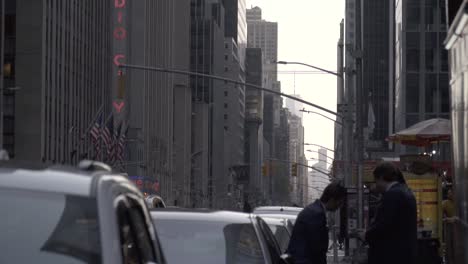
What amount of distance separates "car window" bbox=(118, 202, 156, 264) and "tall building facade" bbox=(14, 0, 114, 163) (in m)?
56.6

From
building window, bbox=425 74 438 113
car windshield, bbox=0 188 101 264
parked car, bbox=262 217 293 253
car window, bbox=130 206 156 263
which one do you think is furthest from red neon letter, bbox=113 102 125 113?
car windshield, bbox=0 188 101 264

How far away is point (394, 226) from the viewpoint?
36.1ft

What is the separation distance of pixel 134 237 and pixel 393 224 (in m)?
5.32

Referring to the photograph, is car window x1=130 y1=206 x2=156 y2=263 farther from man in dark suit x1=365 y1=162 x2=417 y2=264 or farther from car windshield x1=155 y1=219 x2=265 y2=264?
man in dark suit x1=365 y1=162 x2=417 y2=264

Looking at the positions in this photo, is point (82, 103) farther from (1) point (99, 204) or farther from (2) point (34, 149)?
(1) point (99, 204)

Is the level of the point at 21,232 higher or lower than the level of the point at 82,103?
lower

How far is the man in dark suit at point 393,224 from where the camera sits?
1095cm

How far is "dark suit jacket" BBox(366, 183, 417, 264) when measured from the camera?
10938 mm

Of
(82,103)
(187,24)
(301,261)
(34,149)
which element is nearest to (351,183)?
(301,261)

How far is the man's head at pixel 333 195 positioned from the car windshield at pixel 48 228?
5.93m

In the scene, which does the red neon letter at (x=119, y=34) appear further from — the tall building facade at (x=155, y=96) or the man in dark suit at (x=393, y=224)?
the man in dark suit at (x=393, y=224)

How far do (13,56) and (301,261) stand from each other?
64.5m

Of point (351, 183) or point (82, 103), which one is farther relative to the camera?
point (82, 103)

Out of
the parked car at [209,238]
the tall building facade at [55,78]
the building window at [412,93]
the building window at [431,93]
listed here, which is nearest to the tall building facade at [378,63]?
the tall building facade at [55,78]
